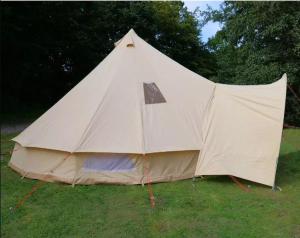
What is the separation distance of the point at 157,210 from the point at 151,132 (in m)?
1.69

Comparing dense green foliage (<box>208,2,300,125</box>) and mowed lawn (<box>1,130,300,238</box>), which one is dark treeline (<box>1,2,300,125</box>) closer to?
dense green foliage (<box>208,2,300,125</box>)

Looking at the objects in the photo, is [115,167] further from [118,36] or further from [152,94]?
[118,36]

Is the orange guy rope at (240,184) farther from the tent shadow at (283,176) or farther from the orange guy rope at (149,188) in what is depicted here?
the orange guy rope at (149,188)

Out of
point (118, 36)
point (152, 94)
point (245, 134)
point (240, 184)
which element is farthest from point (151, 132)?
point (118, 36)

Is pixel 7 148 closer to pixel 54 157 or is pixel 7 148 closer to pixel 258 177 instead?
pixel 54 157

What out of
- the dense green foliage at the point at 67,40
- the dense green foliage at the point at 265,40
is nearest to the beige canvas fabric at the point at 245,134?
the dense green foliage at the point at 265,40

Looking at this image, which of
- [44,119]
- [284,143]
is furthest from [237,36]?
[44,119]

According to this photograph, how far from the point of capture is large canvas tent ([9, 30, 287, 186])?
700 cm

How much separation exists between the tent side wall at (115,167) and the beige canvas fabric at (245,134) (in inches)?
16.9

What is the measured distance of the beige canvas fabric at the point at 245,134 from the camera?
6887 millimetres

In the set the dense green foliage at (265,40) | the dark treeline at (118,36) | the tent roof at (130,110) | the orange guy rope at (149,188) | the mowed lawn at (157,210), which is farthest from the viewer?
the dark treeline at (118,36)

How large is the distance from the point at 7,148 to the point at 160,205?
5.91m

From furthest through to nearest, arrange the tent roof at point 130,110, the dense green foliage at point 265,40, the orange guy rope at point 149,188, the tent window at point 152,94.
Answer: the dense green foliage at point 265,40 < the tent window at point 152,94 < the tent roof at point 130,110 < the orange guy rope at point 149,188

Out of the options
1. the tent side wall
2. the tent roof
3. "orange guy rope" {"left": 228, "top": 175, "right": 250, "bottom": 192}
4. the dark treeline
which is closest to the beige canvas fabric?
"orange guy rope" {"left": 228, "top": 175, "right": 250, "bottom": 192}
